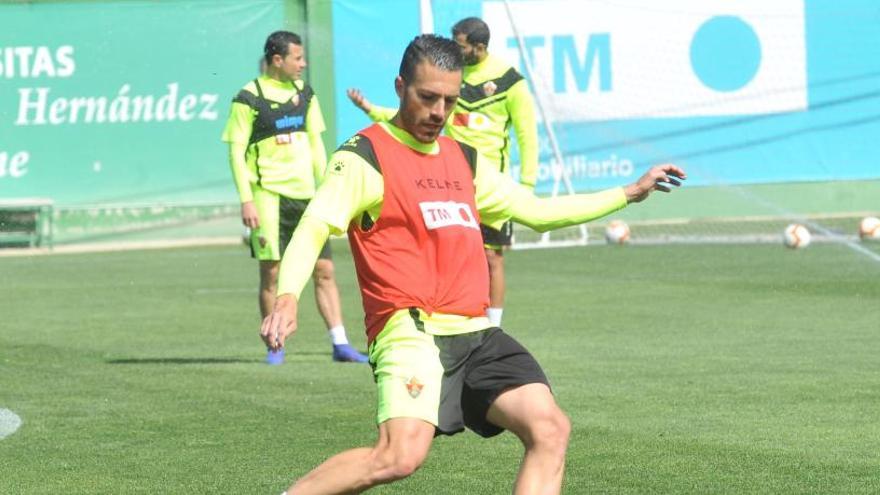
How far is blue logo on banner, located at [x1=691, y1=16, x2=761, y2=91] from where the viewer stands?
24844mm

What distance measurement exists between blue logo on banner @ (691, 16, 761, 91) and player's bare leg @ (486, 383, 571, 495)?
64.6ft

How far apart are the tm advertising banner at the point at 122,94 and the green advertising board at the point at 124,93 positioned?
0.01 metres

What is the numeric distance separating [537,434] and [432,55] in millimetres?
1245

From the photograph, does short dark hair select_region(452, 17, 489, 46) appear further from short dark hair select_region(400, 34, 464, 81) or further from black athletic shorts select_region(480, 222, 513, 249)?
short dark hair select_region(400, 34, 464, 81)

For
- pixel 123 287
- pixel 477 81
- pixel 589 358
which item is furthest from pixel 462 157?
pixel 123 287

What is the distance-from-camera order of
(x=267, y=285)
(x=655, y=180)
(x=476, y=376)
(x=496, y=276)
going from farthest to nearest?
(x=496, y=276), (x=267, y=285), (x=655, y=180), (x=476, y=376)

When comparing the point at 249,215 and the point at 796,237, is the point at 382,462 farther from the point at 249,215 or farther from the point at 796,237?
the point at 796,237

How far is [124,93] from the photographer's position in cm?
2502

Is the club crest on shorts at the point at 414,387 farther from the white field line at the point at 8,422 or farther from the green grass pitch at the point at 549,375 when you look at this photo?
the white field line at the point at 8,422

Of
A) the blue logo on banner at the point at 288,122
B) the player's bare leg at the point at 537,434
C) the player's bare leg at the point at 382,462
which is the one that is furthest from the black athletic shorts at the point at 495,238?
the player's bare leg at the point at 382,462

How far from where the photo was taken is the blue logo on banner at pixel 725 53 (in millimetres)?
24844

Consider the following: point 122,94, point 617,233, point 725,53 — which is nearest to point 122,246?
point 122,94

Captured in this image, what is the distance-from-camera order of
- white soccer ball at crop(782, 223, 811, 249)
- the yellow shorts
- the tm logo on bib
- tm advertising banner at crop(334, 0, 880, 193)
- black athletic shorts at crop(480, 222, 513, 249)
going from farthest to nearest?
tm advertising banner at crop(334, 0, 880, 193) < white soccer ball at crop(782, 223, 811, 249) < black athletic shorts at crop(480, 222, 513, 249) < the tm logo on bib < the yellow shorts

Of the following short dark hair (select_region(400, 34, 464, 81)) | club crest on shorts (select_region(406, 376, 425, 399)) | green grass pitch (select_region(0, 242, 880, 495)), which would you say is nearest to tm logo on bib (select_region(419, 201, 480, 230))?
short dark hair (select_region(400, 34, 464, 81))
